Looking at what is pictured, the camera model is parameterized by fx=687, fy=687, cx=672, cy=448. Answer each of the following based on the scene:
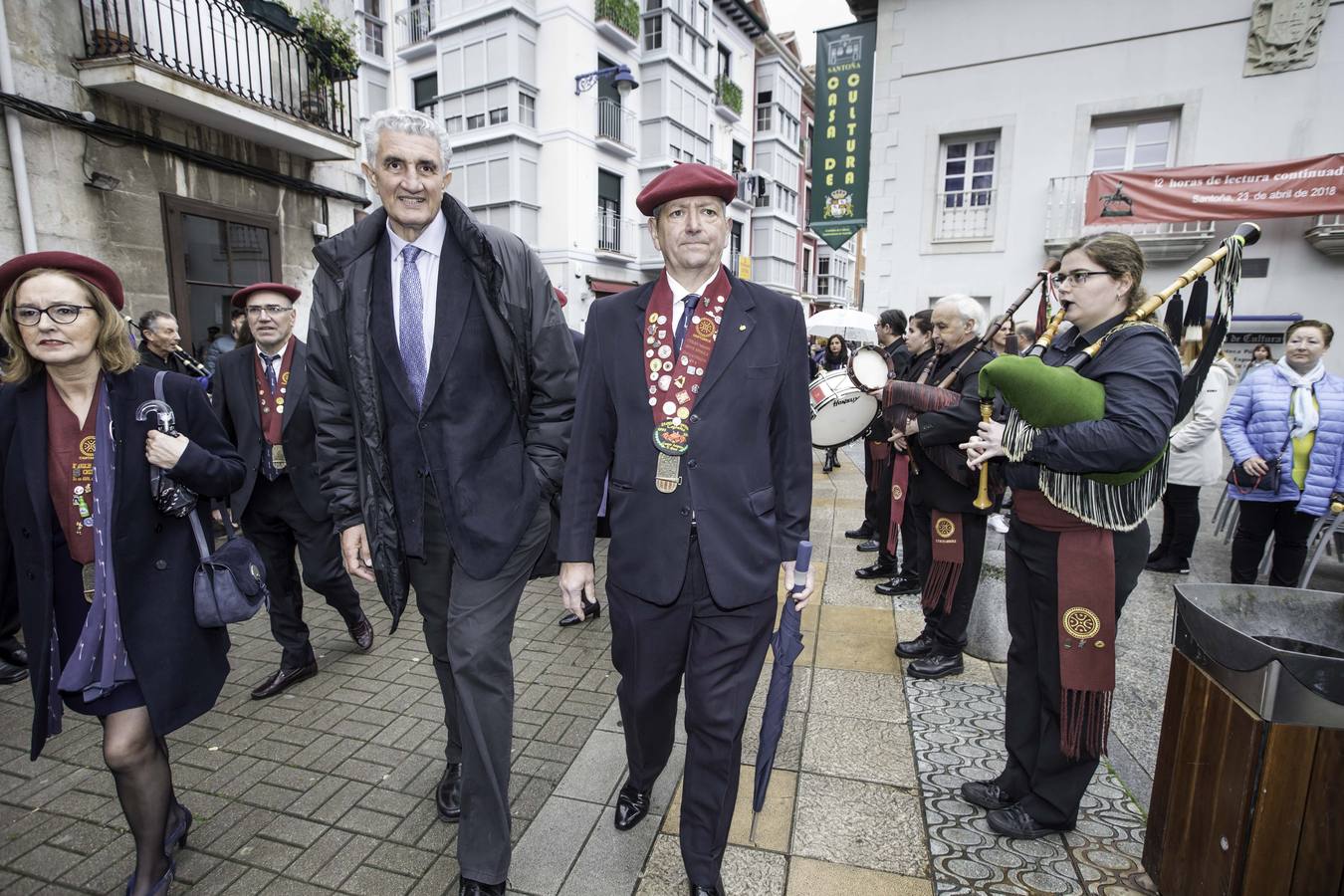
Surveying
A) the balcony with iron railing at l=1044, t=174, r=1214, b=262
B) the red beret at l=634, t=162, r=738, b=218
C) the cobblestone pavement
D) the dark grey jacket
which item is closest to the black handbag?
the cobblestone pavement

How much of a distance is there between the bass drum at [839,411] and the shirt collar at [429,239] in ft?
9.48

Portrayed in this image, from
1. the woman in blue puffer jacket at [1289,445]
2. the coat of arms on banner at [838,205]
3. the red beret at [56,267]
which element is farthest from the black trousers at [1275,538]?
the coat of arms on banner at [838,205]

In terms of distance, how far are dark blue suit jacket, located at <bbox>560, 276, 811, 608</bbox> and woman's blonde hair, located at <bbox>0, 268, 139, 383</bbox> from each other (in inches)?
59.1

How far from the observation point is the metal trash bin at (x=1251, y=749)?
1.67 metres

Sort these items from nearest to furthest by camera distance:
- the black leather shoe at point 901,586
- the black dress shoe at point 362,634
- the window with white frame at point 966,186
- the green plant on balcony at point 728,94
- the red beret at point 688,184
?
the red beret at point 688,184 < the black dress shoe at point 362,634 < the black leather shoe at point 901,586 < the window with white frame at point 966,186 < the green plant on balcony at point 728,94

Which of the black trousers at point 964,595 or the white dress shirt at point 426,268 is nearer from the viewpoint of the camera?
the white dress shirt at point 426,268

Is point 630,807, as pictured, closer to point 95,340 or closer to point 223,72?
point 95,340

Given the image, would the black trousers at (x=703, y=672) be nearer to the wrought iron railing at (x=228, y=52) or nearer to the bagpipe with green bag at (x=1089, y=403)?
the bagpipe with green bag at (x=1089, y=403)

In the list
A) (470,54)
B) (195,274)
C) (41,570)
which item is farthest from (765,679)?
(470,54)

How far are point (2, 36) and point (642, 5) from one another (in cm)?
2382

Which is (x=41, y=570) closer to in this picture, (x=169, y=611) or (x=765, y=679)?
(x=169, y=611)

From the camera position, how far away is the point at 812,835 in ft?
8.15

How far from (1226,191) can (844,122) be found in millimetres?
6709

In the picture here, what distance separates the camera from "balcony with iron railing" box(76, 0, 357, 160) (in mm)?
6465
